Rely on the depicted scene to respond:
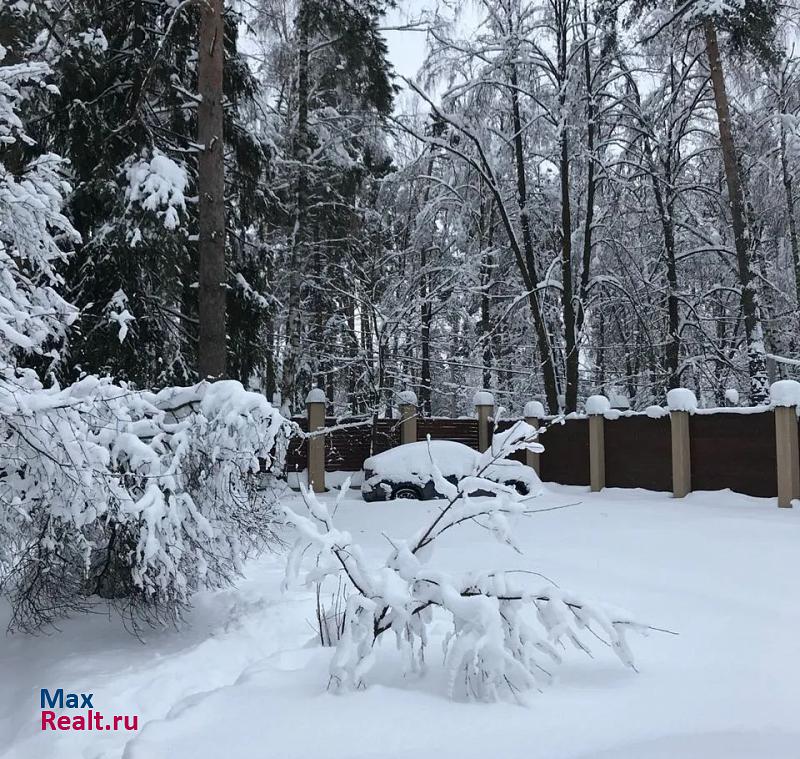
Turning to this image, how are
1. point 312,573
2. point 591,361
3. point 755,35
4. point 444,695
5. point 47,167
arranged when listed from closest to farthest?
point 444,695 → point 312,573 → point 47,167 → point 755,35 → point 591,361

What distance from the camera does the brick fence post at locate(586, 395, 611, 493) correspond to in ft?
37.5

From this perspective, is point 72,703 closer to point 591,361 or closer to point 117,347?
point 117,347

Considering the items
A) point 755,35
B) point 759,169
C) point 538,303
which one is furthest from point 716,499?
point 759,169

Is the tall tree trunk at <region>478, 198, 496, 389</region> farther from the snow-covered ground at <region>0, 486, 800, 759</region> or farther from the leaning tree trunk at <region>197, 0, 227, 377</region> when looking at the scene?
the snow-covered ground at <region>0, 486, 800, 759</region>

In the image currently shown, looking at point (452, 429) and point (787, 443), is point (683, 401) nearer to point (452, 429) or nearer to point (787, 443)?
point (787, 443)

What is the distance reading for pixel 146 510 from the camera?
382cm

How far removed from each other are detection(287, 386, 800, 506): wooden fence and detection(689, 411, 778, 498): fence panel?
0.01 m

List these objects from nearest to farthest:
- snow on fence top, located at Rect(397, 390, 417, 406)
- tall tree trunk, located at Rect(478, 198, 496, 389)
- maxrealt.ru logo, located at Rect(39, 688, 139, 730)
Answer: maxrealt.ru logo, located at Rect(39, 688, 139, 730)
snow on fence top, located at Rect(397, 390, 417, 406)
tall tree trunk, located at Rect(478, 198, 496, 389)

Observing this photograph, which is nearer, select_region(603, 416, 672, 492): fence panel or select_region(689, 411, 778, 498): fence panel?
select_region(689, 411, 778, 498): fence panel

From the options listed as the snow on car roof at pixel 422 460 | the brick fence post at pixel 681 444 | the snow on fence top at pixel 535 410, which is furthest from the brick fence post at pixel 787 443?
the snow on fence top at pixel 535 410

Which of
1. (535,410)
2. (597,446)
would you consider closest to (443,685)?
(597,446)

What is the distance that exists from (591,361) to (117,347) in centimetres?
1613

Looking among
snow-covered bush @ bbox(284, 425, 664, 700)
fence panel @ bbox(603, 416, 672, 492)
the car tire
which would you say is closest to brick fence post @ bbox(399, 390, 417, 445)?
the car tire

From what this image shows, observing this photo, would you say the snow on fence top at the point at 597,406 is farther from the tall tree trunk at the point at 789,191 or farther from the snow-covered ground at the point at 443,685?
the tall tree trunk at the point at 789,191
